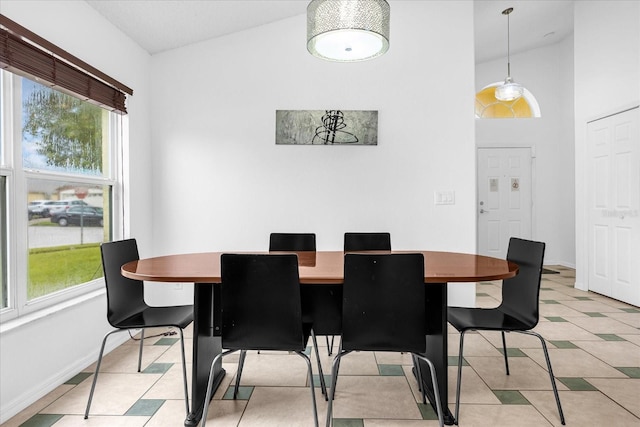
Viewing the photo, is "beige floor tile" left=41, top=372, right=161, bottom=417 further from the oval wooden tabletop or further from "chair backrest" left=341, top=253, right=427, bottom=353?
"chair backrest" left=341, top=253, right=427, bottom=353

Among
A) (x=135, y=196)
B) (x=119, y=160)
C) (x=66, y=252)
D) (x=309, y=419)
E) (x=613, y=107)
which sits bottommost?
(x=309, y=419)

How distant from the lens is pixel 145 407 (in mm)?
2115

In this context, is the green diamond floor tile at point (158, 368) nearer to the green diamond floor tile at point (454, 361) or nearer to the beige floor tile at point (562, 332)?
the green diamond floor tile at point (454, 361)

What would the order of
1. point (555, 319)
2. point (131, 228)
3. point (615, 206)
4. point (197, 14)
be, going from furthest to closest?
point (615, 206), point (555, 319), point (131, 228), point (197, 14)

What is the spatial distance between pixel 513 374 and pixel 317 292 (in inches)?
55.0

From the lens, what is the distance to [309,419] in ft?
6.55

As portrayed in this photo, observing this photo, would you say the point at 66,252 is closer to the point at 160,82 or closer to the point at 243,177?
the point at 243,177

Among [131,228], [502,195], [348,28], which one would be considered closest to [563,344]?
[348,28]

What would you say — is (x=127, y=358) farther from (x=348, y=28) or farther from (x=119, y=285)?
(x=348, y=28)

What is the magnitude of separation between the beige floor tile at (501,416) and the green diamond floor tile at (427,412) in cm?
13

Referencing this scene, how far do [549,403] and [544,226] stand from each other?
5356 millimetres

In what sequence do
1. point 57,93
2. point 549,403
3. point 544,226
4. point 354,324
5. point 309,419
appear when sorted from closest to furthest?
point 354,324
point 309,419
point 549,403
point 57,93
point 544,226

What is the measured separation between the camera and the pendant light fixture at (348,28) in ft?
6.20

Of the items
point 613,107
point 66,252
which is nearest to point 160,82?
point 66,252
